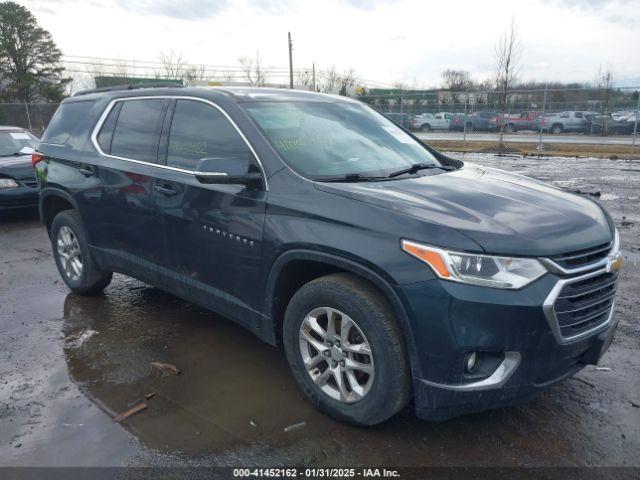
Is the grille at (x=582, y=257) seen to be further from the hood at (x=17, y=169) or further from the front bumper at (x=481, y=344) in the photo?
the hood at (x=17, y=169)

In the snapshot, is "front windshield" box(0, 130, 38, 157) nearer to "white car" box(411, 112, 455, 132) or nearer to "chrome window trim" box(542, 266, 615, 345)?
"chrome window trim" box(542, 266, 615, 345)

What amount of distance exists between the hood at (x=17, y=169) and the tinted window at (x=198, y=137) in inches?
238

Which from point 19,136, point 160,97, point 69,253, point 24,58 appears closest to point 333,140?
point 160,97

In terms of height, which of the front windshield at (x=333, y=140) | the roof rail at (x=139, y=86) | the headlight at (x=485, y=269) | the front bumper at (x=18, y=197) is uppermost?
the roof rail at (x=139, y=86)

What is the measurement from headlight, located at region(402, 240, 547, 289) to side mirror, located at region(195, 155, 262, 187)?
1270mm

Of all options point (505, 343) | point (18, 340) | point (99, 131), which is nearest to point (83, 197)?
point (99, 131)

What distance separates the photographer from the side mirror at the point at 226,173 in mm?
3143

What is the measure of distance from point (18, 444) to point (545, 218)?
3174 mm

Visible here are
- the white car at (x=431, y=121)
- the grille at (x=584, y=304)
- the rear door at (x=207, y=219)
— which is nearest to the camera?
the grille at (x=584, y=304)

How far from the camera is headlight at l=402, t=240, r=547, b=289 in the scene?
96.7 inches

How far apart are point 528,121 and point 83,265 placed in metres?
27.0

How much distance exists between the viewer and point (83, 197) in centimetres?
464

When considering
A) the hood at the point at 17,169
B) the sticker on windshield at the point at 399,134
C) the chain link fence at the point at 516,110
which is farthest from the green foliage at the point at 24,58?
the sticker on windshield at the point at 399,134

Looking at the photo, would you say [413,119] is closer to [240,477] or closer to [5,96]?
[240,477]
